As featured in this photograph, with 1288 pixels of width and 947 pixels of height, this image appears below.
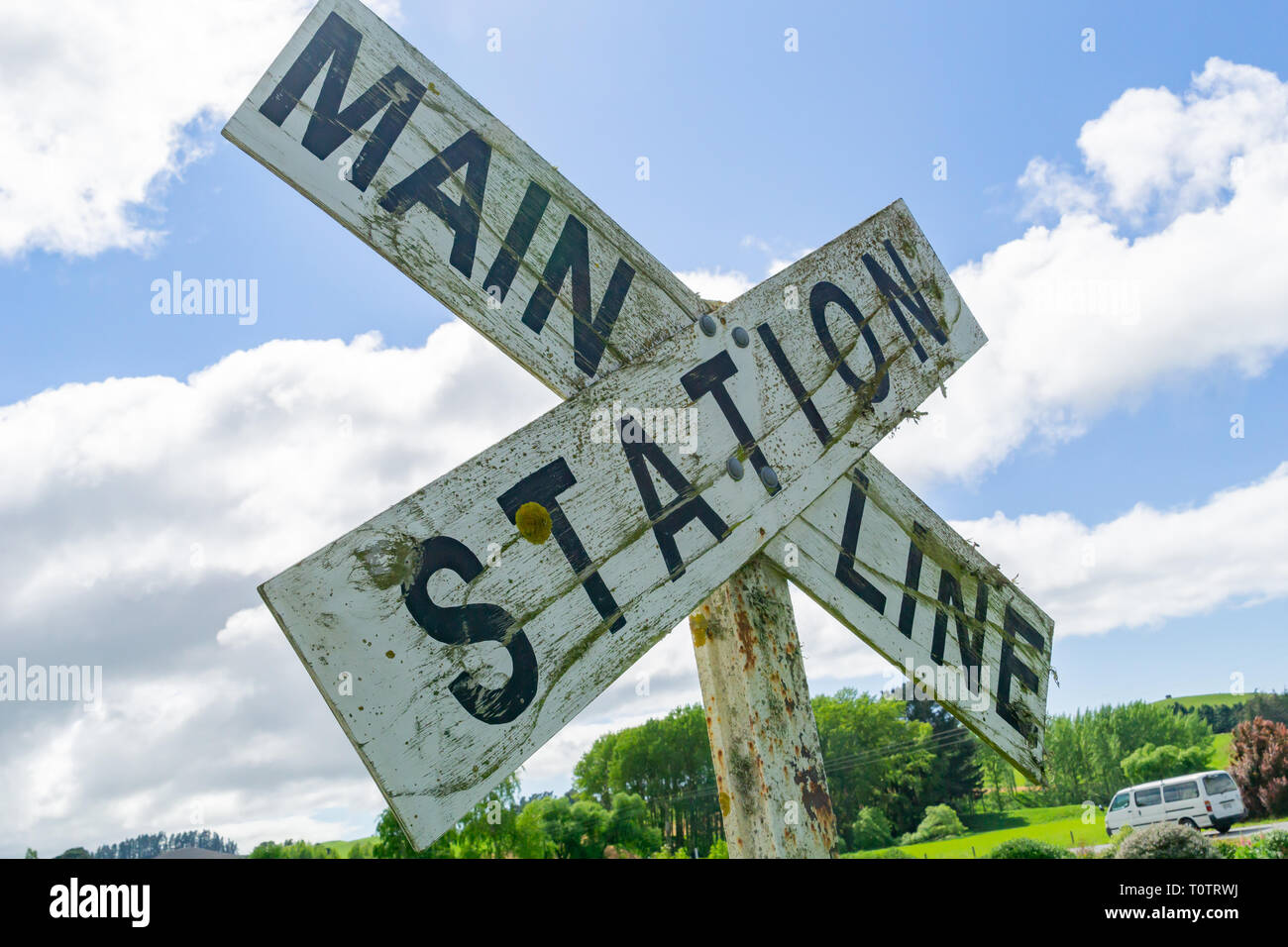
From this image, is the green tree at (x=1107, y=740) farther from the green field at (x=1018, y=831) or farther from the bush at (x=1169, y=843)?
the bush at (x=1169, y=843)

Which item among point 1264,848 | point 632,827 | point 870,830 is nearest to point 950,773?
point 870,830

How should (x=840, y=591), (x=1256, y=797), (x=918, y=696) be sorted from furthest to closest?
(x=1256, y=797) → (x=918, y=696) → (x=840, y=591)

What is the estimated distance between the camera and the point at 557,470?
4.85ft

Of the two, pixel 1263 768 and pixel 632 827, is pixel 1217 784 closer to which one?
pixel 1263 768

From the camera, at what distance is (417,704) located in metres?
1.25

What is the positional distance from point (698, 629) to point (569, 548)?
1.51ft

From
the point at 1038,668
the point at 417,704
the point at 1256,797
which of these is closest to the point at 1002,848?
the point at 1256,797

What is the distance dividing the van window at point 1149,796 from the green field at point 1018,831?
10.9ft

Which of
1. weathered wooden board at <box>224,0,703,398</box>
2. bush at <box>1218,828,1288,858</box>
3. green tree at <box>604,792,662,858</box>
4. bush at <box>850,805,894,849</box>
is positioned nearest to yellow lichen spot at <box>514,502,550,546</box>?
weathered wooden board at <box>224,0,703,398</box>

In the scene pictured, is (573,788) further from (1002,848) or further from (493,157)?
(493,157)

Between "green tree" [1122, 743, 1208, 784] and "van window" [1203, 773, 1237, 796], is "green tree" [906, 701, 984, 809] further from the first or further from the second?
"van window" [1203, 773, 1237, 796]

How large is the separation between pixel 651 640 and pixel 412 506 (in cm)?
51

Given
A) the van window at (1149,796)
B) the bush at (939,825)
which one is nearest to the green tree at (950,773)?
the bush at (939,825)

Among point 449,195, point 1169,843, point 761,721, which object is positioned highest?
point 449,195
